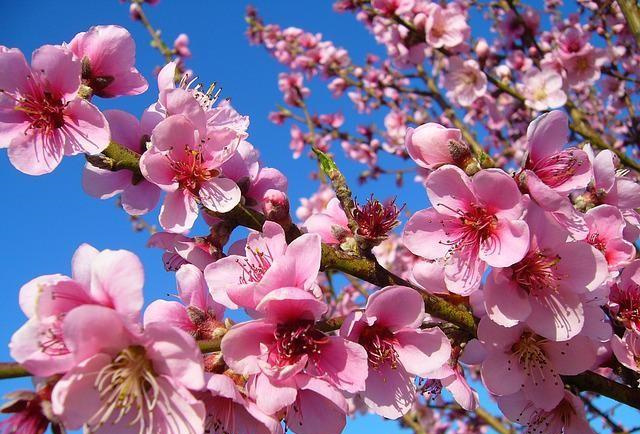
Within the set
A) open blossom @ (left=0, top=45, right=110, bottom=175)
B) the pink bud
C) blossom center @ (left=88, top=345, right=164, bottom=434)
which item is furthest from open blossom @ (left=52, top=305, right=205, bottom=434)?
open blossom @ (left=0, top=45, right=110, bottom=175)

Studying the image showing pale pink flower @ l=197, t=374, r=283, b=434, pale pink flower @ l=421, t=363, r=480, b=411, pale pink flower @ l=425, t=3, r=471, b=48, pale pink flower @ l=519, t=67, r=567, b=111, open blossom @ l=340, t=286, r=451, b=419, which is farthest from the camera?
pale pink flower @ l=519, t=67, r=567, b=111

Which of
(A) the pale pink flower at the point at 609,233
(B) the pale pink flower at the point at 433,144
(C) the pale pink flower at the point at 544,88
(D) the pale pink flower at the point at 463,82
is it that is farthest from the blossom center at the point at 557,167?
(D) the pale pink flower at the point at 463,82

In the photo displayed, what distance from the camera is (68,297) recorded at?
1241 mm

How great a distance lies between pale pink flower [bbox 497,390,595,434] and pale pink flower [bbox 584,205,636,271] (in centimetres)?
50

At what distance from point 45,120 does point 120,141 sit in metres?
0.23

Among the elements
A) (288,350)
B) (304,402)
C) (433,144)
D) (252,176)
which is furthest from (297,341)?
(433,144)

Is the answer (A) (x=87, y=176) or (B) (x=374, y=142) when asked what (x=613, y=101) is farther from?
(A) (x=87, y=176)

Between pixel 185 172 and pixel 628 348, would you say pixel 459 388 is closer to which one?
pixel 628 348

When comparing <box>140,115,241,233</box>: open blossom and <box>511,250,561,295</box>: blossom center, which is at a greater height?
<box>140,115,241,233</box>: open blossom

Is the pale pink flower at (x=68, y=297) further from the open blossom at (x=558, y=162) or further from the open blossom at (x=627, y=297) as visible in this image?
the open blossom at (x=627, y=297)

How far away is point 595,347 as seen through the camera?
1.69 metres

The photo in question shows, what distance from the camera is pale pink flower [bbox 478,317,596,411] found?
5.47 ft

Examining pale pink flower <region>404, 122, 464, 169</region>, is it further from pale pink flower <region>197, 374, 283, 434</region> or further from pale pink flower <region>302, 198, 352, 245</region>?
pale pink flower <region>197, 374, 283, 434</region>

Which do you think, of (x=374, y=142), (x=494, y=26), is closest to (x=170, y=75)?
(x=494, y=26)
